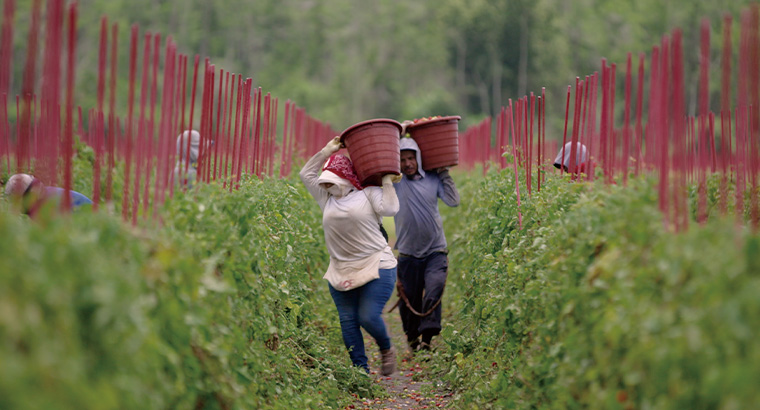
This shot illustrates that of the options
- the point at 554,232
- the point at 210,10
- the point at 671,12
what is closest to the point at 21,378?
the point at 554,232

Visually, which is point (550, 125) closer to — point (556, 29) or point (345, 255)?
point (556, 29)

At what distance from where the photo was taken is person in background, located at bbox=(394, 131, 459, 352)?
7.74m

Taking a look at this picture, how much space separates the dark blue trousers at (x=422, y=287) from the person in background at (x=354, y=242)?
1.29 meters

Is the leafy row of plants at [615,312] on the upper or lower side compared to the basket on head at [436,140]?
lower

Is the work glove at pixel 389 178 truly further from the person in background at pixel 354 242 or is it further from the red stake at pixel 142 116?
the red stake at pixel 142 116

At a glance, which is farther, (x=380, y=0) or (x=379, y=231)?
(x=380, y=0)

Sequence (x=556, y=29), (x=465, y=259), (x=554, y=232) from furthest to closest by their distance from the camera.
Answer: (x=556, y=29) → (x=465, y=259) → (x=554, y=232)

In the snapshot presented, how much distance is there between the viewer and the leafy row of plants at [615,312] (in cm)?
265

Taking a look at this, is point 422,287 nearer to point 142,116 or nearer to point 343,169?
point 343,169

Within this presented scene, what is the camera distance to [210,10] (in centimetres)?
6888

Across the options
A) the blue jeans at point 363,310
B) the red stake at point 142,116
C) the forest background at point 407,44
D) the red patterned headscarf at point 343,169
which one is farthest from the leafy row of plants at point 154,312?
the forest background at point 407,44

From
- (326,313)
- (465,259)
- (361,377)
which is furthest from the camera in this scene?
(465,259)

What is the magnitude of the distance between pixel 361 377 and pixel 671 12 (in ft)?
183

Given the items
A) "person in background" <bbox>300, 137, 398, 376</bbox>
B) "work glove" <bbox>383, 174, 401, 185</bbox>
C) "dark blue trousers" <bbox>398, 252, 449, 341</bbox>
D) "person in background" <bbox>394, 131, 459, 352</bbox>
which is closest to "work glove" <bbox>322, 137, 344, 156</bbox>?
"person in background" <bbox>300, 137, 398, 376</bbox>
